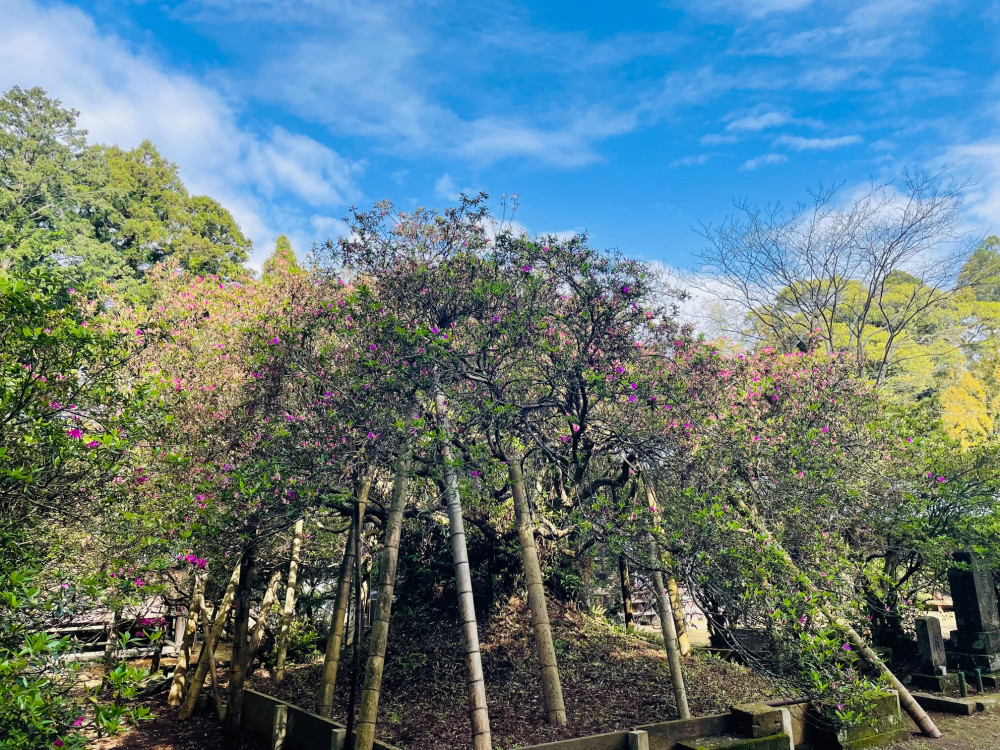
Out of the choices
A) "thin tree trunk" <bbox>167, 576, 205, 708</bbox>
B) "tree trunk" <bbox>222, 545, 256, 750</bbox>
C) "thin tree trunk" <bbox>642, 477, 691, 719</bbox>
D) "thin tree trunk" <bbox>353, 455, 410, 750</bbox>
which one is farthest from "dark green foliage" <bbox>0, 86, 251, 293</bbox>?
"thin tree trunk" <bbox>642, 477, 691, 719</bbox>

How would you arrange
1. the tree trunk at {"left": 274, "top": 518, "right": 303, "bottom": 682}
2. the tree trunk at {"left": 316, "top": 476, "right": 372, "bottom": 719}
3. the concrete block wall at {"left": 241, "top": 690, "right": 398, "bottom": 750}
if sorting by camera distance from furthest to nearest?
the tree trunk at {"left": 274, "top": 518, "right": 303, "bottom": 682}, the tree trunk at {"left": 316, "top": 476, "right": 372, "bottom": 719}, the concrete block wall at {"left": 241, "top": 690, "right": 398, "bottom": 750}

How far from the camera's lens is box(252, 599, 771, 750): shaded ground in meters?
9.59

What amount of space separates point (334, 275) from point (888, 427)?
10.7 metres

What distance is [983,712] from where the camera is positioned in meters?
12.0

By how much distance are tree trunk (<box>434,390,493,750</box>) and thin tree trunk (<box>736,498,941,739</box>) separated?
4.18 metres

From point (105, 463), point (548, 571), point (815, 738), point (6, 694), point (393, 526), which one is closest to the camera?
point (6, 694)

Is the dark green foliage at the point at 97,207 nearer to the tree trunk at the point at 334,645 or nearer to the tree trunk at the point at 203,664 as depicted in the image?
the tree trunk at the point at 203,664

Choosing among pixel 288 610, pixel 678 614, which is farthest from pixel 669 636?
pixel 288 610

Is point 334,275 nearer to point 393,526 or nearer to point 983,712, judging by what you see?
point 393,526

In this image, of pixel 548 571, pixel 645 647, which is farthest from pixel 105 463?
pixel 645 647

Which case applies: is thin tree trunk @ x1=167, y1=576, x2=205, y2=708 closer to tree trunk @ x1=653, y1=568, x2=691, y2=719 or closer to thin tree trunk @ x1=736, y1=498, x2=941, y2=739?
tree trunk @ x1=653, y1=568, x2=691, y2=719

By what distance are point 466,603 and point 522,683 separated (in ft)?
10.9

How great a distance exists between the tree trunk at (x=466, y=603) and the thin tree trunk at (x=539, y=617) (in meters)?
0.97

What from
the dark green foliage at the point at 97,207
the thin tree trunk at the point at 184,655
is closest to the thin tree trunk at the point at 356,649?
the thin tree trunk at the point at 184,655
